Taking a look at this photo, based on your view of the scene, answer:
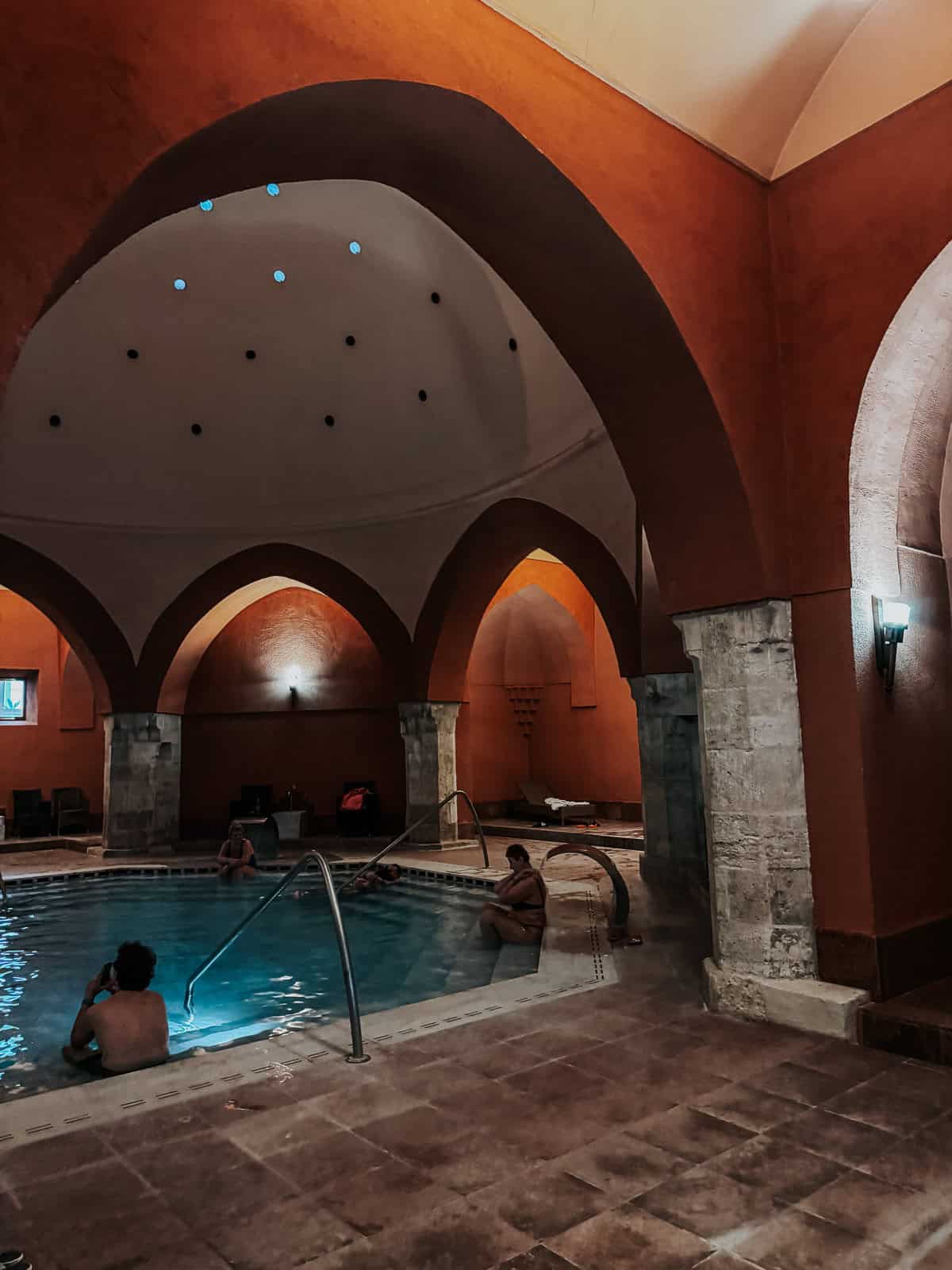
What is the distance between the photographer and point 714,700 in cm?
490

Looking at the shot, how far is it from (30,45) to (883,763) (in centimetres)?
461

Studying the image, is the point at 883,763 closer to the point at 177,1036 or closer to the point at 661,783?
the point at 177,1036

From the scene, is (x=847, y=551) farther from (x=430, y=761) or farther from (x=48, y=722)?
(x=48, y=722)

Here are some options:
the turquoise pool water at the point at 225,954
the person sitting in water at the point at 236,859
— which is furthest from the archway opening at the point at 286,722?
the turquoise pool water at the point at 225,954

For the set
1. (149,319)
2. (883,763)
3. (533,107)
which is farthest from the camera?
(149,319)

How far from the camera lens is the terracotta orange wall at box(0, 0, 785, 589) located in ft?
8.48

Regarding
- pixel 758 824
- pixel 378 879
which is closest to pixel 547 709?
pixel 378 879

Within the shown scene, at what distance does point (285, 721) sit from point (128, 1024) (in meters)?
12.3

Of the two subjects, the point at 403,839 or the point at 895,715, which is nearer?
the point at 895,715

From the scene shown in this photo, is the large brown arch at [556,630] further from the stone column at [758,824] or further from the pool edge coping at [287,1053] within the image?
the stone column at [758,824]

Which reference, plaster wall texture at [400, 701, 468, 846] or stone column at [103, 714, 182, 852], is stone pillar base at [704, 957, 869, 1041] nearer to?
plaster wall texture at [400, 701, 468, 846]

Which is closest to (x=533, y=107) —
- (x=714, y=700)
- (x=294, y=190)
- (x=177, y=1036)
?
(x=714, y=700)

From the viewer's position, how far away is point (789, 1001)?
14.3 feet

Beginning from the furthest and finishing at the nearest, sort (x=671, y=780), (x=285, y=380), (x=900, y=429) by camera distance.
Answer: (x=285, y=380)
(x=671, y=780)
(x=900, y=429)
